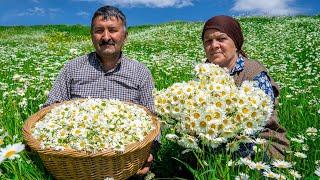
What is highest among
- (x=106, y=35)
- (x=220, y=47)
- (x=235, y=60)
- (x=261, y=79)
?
(x=106, y=35)

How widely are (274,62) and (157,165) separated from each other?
7.64m

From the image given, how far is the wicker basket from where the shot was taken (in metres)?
3.20

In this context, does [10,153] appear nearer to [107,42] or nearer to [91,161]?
[91,161]

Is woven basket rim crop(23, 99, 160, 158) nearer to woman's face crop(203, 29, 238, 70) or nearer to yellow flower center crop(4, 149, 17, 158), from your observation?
yellow flower center crop(4, 149, 17, 158)

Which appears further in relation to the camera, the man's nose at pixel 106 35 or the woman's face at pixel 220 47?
the man's nose at pixel 106 35

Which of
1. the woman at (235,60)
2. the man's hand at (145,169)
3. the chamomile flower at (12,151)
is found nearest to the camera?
the chamomile flower at (12,151)

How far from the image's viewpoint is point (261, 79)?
158 inches

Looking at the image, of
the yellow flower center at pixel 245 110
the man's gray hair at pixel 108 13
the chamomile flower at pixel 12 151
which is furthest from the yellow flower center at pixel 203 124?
the man's gray hair at pixel 108 13

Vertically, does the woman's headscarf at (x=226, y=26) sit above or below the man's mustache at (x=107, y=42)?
above

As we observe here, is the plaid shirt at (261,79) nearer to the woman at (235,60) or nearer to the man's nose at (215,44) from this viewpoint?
the woman at (235,60)

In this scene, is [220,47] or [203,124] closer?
[203,124]

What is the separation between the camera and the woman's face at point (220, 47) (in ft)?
13.7

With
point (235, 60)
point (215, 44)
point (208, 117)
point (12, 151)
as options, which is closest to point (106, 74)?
point (215, 44)

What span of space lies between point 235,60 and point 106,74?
124cm
